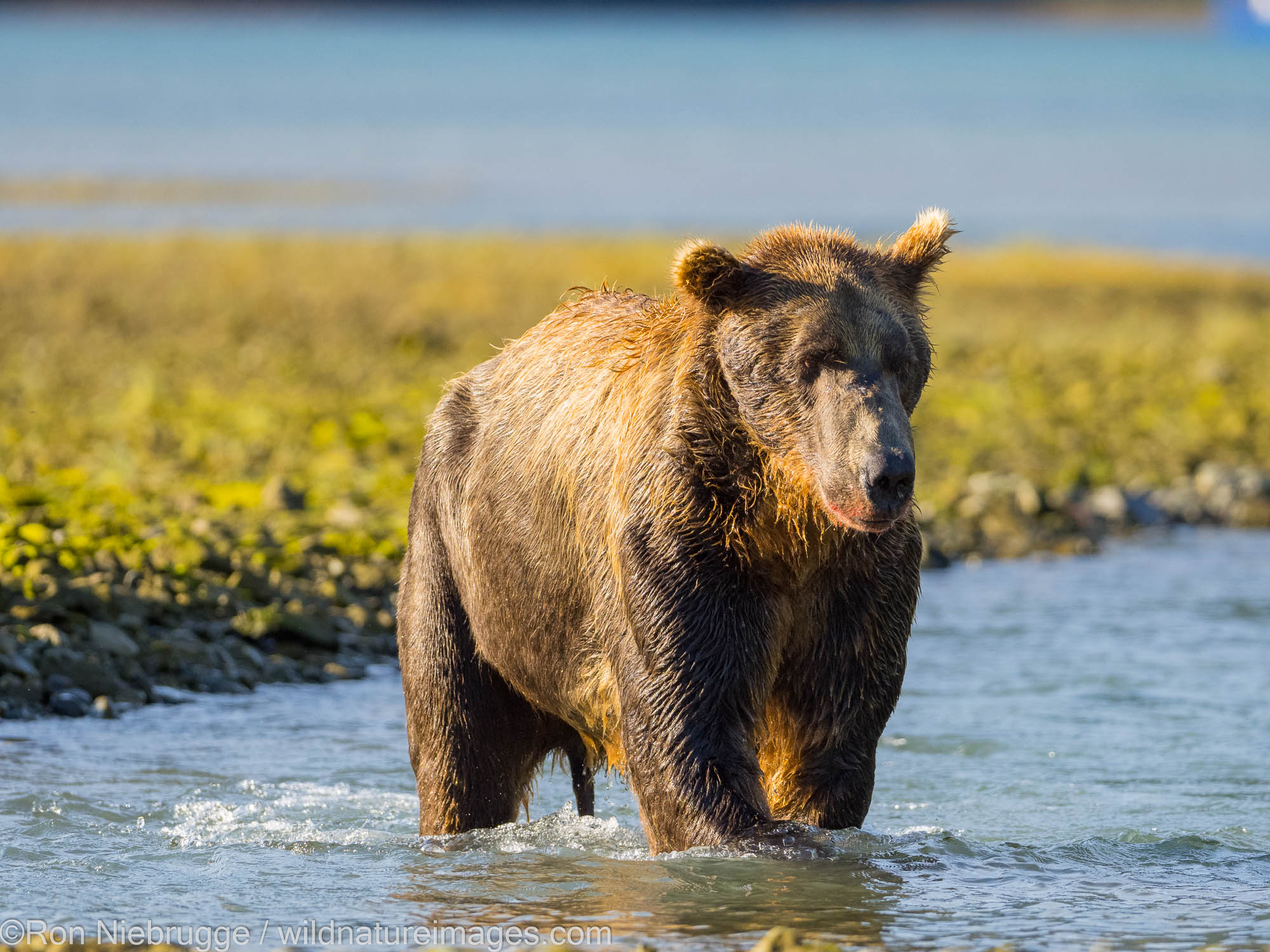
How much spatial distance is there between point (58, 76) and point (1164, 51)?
73.8 m

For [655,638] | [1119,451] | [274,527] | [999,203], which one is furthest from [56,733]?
[999,203]

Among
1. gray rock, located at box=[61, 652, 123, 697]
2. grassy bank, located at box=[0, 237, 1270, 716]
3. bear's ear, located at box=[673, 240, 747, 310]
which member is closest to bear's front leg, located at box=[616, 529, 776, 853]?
bear's ear, located at box=[673, 240, 747, 310]

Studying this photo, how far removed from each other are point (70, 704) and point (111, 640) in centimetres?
50

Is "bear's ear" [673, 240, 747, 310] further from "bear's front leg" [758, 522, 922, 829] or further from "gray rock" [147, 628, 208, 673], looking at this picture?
"gray rock" [147, 628, 208, 673]

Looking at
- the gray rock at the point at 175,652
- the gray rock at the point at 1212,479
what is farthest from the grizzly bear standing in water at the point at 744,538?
the gray rock at the point at 1212,479

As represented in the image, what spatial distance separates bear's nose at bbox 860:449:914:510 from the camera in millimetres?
4762

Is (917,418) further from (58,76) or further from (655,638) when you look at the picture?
(58,76)

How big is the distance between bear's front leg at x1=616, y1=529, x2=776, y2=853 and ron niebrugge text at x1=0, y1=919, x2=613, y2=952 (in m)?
0.45

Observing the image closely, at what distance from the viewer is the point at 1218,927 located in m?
5.35

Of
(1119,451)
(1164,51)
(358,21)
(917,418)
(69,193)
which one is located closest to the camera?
(1119,451)

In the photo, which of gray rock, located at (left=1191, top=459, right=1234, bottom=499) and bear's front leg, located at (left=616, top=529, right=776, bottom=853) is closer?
bear's front leg, located at (left=616, top=529, right=776, bottom=853)

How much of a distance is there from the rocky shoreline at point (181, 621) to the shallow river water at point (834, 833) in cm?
22

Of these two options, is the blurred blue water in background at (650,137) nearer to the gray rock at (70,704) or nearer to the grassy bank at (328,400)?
the grassy bank at (328,400)

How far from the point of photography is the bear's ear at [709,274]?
5184 mm
